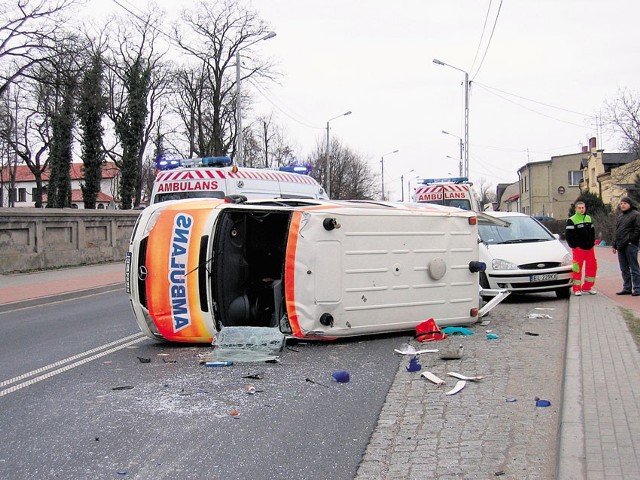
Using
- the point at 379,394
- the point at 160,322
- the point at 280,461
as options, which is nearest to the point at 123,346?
the point at 160,322

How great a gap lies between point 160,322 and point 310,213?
215 cm

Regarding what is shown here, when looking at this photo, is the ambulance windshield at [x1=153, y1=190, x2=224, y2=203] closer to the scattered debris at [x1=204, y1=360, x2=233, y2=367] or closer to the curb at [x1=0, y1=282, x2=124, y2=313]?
the curb at [x1=0, y1=282, x2=124, y2=313]

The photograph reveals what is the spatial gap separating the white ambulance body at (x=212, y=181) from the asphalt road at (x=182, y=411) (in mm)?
5669

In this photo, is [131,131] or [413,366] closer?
[413,366]

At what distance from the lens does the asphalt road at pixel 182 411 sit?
175 inches

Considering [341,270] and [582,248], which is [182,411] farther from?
[582,248]

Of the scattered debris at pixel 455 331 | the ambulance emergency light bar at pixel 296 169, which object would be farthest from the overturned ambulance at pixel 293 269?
the ambulance emergency light bar at pixel 296 169

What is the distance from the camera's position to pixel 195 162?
1493cm

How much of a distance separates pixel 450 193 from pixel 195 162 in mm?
8070

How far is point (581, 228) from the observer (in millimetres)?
12398

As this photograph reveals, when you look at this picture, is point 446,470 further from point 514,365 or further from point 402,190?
point 402,190

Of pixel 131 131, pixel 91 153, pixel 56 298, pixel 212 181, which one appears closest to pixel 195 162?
pixel 212 181

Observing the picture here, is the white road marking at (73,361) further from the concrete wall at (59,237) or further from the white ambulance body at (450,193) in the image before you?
the concrete wall at (59,237)

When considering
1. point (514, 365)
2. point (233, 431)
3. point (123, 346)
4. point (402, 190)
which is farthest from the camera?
point (402, 190)
